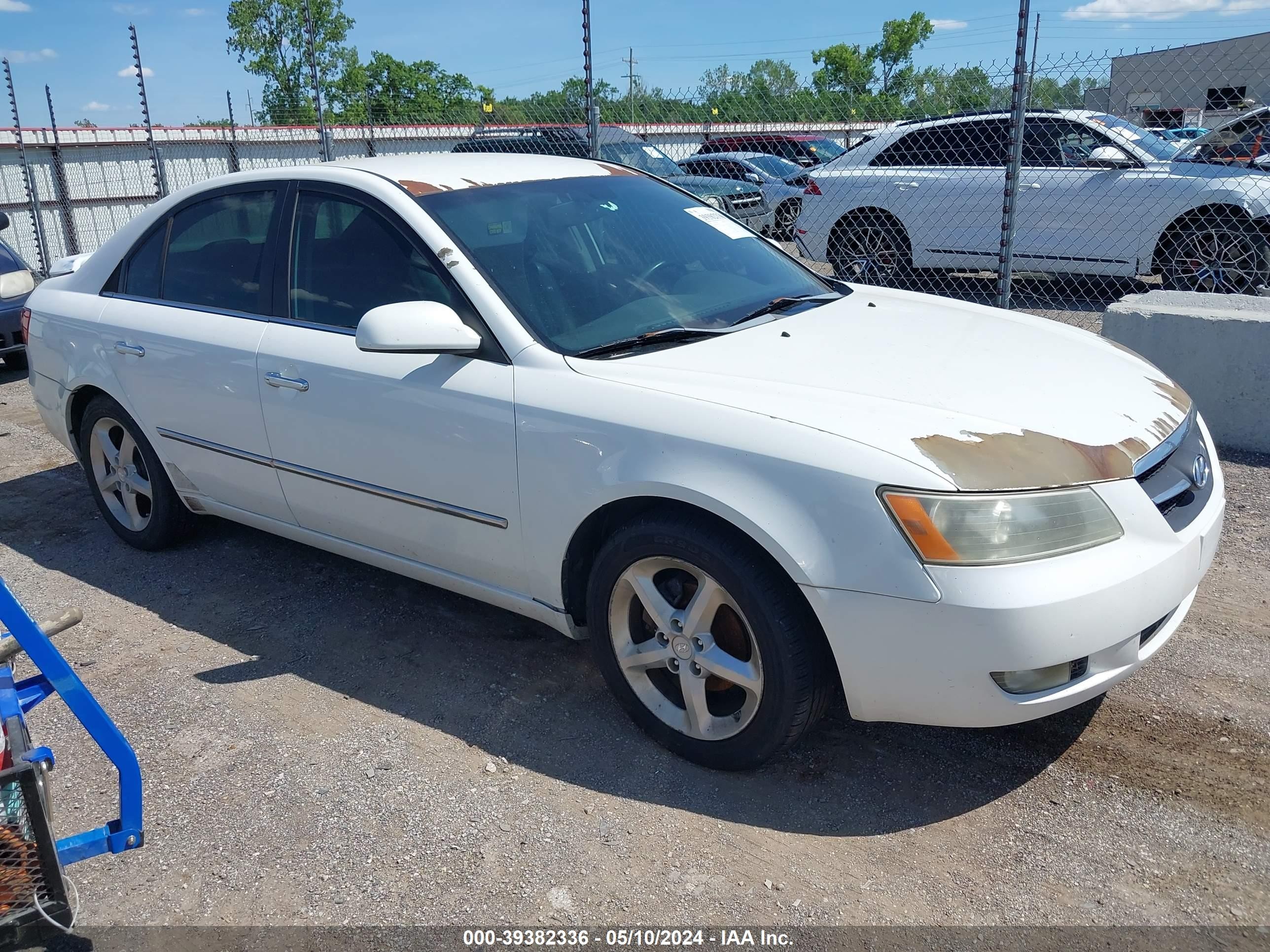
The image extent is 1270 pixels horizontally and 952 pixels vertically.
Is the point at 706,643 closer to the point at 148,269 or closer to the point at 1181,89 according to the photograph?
the point at 148,269

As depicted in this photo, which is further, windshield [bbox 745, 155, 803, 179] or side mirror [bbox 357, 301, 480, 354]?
windshield [bbox 745, 155, 803, 179]

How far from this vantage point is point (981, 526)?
7.98 feet

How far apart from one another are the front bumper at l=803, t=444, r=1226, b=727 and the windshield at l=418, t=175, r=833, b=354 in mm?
1239

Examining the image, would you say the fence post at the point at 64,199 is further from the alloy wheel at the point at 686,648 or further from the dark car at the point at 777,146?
the alloy wheel at the point at 686,648

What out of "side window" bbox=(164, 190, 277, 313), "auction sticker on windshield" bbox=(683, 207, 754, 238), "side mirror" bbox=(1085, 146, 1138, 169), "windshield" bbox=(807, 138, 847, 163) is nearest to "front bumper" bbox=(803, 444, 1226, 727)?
"auction sticker on windshield" bbox=(683, 207, 754, 238)

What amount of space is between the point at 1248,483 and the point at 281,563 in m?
4.75

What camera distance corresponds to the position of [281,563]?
4.68 meters

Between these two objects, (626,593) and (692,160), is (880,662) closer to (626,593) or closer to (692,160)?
(626,593)

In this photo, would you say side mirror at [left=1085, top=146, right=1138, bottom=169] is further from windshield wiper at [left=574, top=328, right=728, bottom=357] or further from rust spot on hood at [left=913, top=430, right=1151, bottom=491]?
rust spot on hood at [left=913, top=430, right=1151, bottom=491]

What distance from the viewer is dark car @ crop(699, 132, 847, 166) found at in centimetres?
1967

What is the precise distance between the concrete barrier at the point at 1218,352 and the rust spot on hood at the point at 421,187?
397 centimetres

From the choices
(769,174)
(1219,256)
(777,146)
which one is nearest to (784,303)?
(1219,256)

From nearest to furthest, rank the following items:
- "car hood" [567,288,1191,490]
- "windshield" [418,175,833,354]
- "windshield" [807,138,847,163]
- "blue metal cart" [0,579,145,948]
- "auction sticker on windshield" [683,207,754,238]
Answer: "blue metal cart" [0,579,145,948] → "car hood" [567,288,1191,490] → "windshield" [418,175,833,354] → "auction sticker on windshield" [683,207,754,238] → "windshield" [807,138,847,163]

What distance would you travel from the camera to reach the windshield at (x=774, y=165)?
53.3 feet
